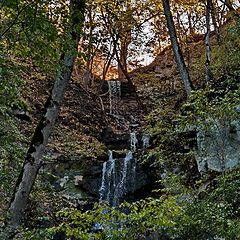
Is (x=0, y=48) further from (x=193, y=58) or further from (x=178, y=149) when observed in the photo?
(x=193, y=58)

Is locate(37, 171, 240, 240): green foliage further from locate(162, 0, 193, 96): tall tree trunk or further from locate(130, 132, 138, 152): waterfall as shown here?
locate(130, 132, 138, 152): waterfall

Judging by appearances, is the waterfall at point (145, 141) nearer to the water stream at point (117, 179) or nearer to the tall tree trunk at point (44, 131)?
the water stream at point (117, 179)

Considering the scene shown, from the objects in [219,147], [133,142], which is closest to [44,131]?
[219,147]

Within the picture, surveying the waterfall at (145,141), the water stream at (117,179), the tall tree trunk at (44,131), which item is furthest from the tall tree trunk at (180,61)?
Result: the tall tree trunk at (44,131)

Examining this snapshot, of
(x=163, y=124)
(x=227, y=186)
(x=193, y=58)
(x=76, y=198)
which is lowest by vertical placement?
(x=76, y=198)

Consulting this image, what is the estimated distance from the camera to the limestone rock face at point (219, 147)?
6065 mm

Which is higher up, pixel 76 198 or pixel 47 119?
pixel 47 119

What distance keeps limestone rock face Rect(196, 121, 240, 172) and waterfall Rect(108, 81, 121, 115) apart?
26.7 ft

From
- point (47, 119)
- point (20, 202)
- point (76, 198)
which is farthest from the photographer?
point (76, 198)

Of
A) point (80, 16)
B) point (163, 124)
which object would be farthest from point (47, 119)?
point (163, 124)

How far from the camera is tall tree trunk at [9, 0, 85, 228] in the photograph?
4.33 metres

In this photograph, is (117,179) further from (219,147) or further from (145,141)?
(219,147)

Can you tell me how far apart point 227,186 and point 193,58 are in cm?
1139

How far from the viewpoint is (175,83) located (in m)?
15.1
